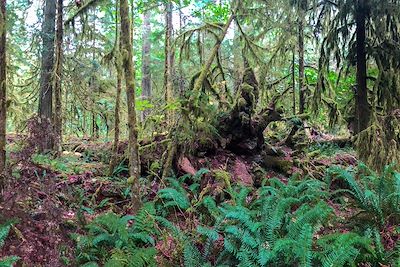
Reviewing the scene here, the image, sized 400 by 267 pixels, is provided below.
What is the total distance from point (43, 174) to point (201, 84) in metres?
3.41

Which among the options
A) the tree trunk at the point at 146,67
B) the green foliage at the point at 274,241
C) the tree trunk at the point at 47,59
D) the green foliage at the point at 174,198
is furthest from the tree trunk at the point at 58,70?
the tree trunk at the point at 146,67

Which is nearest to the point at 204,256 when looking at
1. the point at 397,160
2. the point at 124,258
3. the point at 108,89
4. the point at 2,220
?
the point at 124,258

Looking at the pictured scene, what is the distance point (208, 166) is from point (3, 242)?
4075mm

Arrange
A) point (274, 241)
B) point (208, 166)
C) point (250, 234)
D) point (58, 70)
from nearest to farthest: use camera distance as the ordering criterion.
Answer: point (274, 241) < point (250, 234) < point (208, 166) < point (58, 70)

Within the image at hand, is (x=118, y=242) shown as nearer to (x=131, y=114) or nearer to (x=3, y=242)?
(x=3, y=242)

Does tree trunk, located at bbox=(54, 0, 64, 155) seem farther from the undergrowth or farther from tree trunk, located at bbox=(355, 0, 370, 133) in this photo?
tree trunk, located at bbox=(355, 0, 370, 133)

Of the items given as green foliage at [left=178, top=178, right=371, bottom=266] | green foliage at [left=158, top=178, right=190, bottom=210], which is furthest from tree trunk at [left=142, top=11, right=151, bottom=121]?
green foliage at [left=178, top=178, right=371, bottom=266]

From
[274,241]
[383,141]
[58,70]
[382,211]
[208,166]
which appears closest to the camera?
[274,241]

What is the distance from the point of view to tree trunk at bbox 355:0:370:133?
22.9 ft

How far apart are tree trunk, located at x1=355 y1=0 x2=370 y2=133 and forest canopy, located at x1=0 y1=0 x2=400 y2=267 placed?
0.07ft

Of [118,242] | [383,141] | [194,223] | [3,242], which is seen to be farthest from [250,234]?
[383,141]

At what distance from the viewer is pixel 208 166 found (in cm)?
744

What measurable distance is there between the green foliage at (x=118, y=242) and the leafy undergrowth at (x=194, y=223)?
0.01 metres

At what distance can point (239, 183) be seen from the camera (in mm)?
6848
